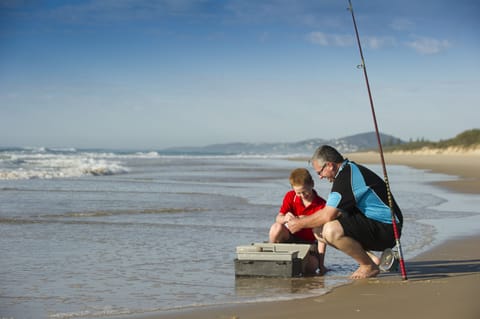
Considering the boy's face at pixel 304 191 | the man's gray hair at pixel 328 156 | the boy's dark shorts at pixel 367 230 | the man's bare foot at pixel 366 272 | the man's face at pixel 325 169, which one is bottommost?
the man's bare foot at pixel 366 272

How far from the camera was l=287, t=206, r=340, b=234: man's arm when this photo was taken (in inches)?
187

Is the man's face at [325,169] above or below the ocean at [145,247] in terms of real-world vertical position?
above

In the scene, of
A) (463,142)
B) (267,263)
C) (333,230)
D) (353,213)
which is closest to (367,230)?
(353,213)

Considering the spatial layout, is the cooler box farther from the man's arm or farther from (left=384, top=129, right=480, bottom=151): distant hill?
(left=384, top=129, right=480, bottom=151): distant hill

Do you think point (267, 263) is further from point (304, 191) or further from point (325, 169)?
point (325, 169)

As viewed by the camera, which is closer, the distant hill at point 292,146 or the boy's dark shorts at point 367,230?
the boy's dark shorts at point 367,230

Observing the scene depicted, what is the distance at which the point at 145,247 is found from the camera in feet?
20.9

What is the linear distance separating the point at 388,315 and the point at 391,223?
1354mm

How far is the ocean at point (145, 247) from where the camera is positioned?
4.23 m

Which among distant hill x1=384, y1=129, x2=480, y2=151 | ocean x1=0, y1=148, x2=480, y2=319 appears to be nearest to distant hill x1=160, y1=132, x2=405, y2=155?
distant hill x1=384, y1=129, x2=480, y2=151

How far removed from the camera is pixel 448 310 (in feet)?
12.3

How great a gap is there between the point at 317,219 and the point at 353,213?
Result: 302 mm

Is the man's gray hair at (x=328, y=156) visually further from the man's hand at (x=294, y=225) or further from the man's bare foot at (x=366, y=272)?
the man's bare foot at (x=366, y=272)

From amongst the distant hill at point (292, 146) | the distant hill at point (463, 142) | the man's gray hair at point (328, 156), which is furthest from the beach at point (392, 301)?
the distant hill at point (292, 146)
